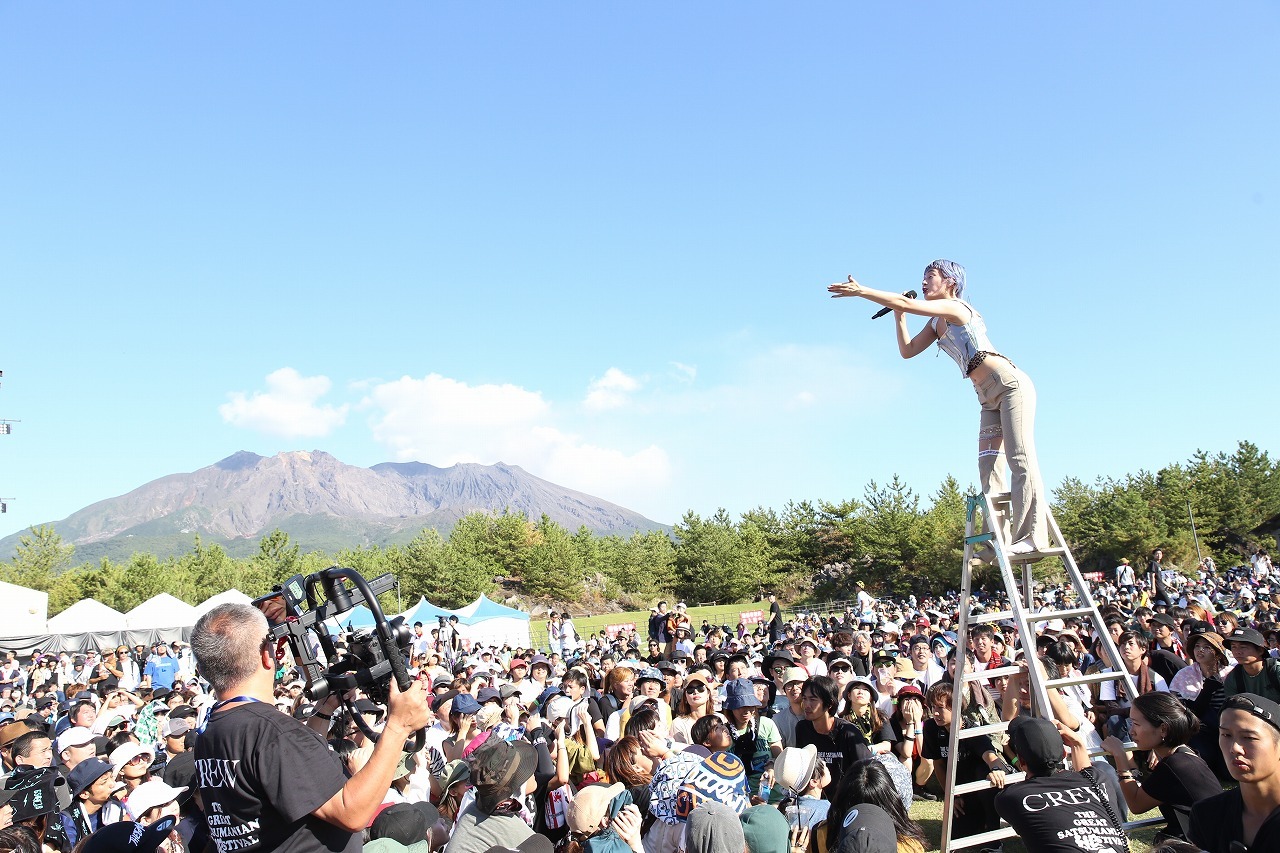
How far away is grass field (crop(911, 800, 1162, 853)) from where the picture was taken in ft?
21.6

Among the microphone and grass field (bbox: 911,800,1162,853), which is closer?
the microphone

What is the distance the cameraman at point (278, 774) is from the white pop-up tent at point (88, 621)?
3811cm

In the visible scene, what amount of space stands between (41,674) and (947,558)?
52743 millimetres

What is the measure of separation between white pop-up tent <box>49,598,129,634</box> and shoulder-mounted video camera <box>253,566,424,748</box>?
3789 cm

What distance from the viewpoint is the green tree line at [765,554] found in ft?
199

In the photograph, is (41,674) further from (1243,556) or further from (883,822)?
(1243,556)

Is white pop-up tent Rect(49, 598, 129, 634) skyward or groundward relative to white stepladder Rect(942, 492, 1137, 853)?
groundward

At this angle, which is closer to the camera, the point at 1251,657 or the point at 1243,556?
the point at 1251,657

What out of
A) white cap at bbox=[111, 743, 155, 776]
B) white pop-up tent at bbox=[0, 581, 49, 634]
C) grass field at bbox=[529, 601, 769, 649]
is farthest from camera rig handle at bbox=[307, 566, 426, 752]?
white pop-up tent at bbox=[0, 581, 49, 634]

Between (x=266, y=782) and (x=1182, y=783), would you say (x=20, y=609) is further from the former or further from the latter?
(x=1182, y=783)

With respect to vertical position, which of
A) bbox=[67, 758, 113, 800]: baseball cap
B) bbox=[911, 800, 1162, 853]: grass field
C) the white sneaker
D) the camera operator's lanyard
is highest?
the white sneaker

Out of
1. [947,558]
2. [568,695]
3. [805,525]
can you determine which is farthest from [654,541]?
[568,695]

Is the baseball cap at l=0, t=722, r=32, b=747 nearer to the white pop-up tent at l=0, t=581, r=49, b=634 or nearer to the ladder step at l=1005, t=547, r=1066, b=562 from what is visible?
the ladder step at l=1005, t=547, r=1066, b=562

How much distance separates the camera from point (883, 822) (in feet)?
14.9
